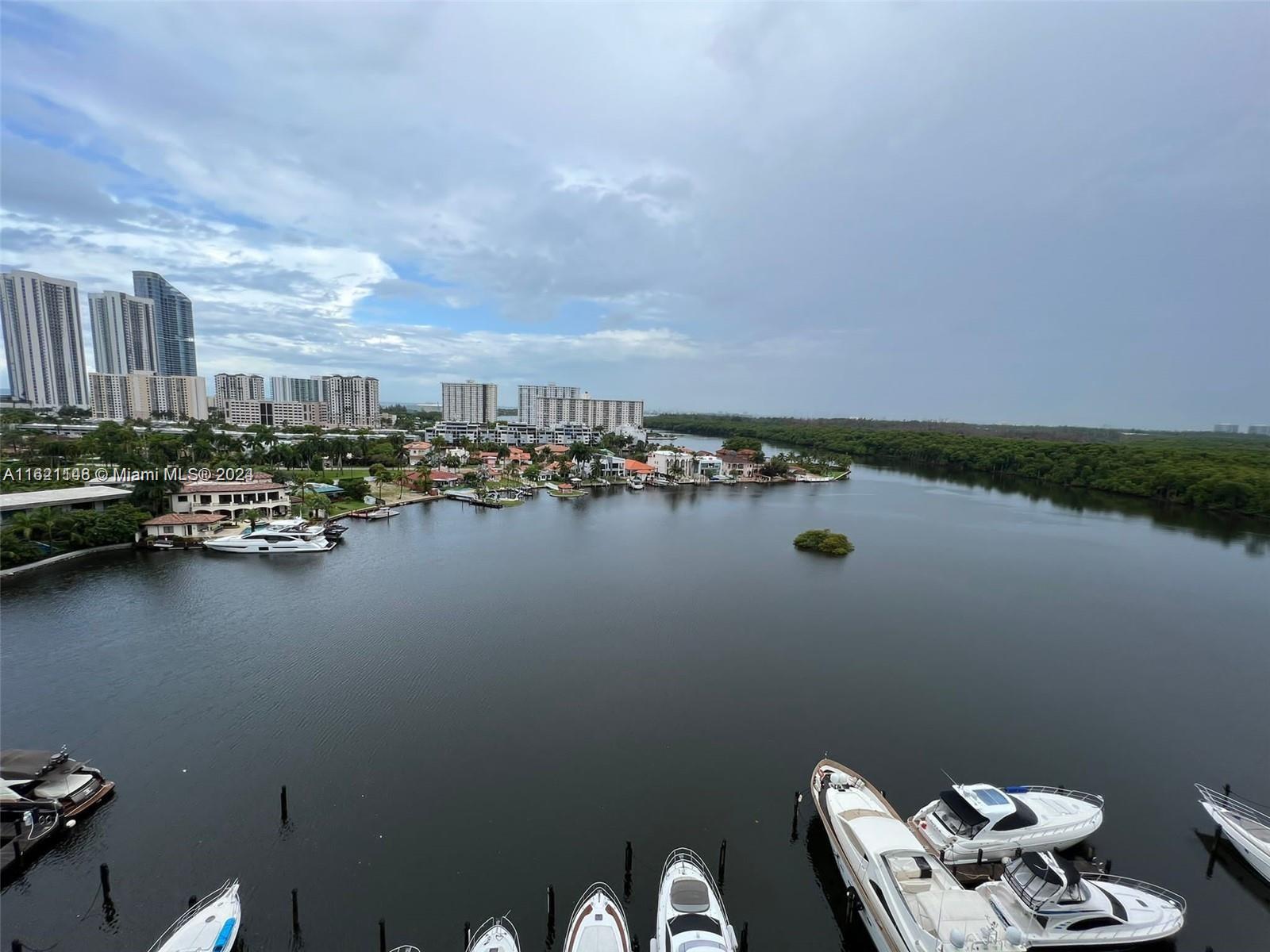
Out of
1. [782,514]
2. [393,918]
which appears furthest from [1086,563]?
[393,918]

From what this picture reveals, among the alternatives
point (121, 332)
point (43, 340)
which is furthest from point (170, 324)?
point (43, 340)

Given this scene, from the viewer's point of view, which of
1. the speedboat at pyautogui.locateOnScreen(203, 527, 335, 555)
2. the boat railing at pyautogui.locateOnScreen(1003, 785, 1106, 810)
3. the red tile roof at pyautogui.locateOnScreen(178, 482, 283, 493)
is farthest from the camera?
the red tile roof at pyautogui.locateOnScreen(178, 482, 283, 493)

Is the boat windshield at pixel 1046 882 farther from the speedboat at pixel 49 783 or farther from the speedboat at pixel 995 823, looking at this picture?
the speedboat at pixel 49 783

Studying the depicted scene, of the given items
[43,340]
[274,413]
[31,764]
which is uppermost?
[43,340]

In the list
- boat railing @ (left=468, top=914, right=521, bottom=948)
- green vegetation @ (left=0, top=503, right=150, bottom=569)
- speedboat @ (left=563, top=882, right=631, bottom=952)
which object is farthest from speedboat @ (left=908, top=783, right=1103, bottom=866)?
green vegetation @ (left=0, top=503, right=150, bottom=569)

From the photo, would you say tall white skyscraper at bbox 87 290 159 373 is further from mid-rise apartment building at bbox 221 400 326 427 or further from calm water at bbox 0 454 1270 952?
calm water at bbox 0 454 1270 952

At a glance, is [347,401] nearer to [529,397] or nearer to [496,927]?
[529,397]

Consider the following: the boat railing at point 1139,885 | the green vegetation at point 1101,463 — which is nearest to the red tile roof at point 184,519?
the boat railing at point 1139,885
